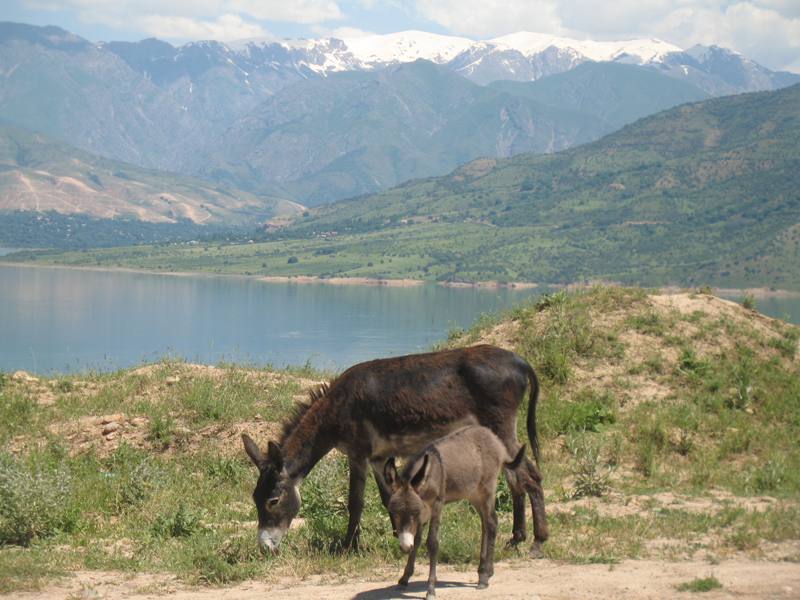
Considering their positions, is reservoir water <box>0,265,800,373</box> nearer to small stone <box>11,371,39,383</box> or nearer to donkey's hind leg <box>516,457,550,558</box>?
small stone <box>11,371,39,383</box>

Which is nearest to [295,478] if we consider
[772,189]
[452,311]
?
[452,311]

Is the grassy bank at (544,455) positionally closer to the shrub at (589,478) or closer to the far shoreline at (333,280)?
the shrub at (589,478)

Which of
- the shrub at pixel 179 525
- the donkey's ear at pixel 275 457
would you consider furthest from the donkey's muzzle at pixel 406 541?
the shrub at pixel 179 525

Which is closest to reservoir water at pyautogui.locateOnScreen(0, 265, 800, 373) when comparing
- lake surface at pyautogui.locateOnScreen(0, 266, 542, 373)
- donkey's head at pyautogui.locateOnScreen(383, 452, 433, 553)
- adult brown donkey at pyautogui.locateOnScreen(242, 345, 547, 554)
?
lake surface at pyautogui.locateOnScreen(0, 266, 542, 373)

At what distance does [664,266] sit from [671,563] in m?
160

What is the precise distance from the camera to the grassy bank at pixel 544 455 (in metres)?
8.77

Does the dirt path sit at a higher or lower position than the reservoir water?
higher

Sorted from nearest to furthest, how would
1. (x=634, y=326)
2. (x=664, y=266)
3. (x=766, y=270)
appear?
(x=634, y=326) → (x=766, y=270) → (x=664, y=266)

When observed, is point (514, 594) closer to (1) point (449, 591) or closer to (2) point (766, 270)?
(1) point (449, 591)

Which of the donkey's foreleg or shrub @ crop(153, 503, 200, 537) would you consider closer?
the donkey's foreleg

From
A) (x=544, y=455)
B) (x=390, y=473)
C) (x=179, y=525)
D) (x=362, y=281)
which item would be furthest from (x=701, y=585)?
(x=362, y=281)

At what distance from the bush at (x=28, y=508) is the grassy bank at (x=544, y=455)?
22 millimetres

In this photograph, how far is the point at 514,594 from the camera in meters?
7.18

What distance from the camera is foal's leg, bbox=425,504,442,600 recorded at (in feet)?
23.5
